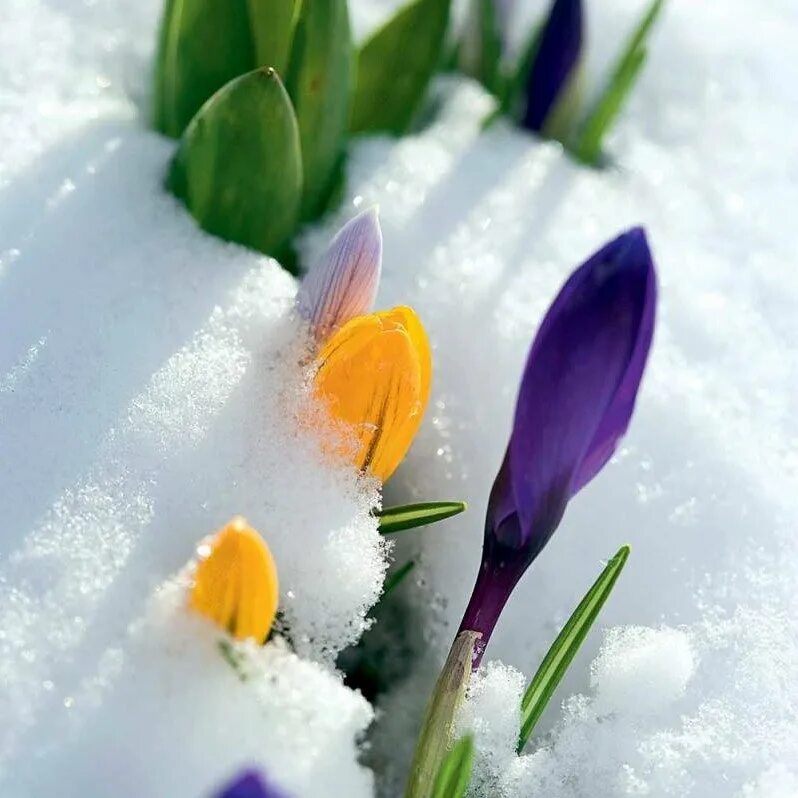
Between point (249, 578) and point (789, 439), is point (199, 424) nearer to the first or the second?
point (249, 578)

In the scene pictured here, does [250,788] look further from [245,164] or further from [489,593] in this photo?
[245,164]

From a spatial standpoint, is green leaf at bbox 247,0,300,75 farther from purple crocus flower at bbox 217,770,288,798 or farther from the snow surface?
purple crocus flower at bbox 217,770,288,798

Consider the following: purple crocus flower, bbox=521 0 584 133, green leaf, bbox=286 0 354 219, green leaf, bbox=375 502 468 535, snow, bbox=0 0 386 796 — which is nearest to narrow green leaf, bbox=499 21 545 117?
purple crocus flower, bbox=521 0 584 133

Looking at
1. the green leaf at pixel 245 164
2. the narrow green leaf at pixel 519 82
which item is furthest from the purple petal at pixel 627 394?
the narrow green leaf at pixel 519 82

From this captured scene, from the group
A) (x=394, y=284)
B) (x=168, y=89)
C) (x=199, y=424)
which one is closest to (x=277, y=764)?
(x=199, y=424)

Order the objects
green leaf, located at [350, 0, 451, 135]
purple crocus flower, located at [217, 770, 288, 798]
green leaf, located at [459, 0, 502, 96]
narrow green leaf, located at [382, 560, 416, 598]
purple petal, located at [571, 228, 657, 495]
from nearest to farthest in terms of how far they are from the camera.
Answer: purple crocus flower, located at [217, 770, 288, 798] < purple petal, located at [571, 228, 657, 495] < narrow green leaf, located at [382, 560, 416, 598] < green leaf, located at [350, 0, 451, 135] < green leaf, located at [459, 0, 502, 96]

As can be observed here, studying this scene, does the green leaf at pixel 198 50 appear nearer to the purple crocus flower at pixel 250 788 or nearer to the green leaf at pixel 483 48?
the green leaf at pixel 483 48

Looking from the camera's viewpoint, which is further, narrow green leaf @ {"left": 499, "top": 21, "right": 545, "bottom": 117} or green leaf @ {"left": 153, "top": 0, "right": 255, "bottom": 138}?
narrow green leaf @ {"left": 499, "top": 21, "right": 545, "bottom": 117}
